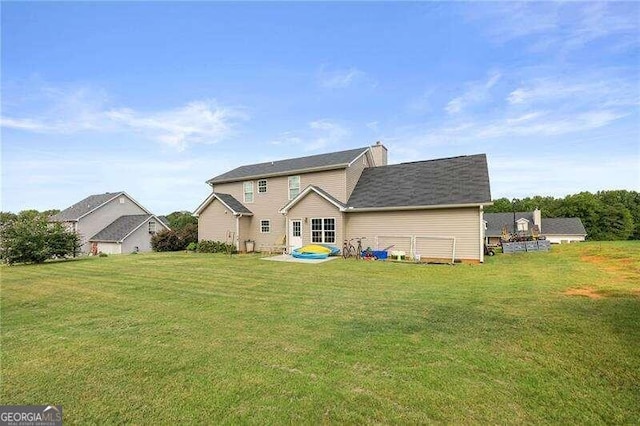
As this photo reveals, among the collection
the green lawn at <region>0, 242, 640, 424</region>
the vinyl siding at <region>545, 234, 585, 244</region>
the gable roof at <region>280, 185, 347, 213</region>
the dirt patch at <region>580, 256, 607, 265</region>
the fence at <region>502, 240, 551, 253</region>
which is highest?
the gable roof at <region>280, 185, 347, 213</region>

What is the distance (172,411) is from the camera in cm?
309

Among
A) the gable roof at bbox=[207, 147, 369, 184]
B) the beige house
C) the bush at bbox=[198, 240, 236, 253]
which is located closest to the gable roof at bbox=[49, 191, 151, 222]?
the gable roof at bbox=[207, 147, 369, 184]

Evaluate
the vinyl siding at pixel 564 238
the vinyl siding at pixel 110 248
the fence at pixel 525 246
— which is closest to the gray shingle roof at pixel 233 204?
the vinyl siding at pixel 110 248

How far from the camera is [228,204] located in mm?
22578

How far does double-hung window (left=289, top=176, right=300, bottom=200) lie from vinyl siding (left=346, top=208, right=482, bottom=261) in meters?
4.76

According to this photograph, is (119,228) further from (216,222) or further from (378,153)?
(378,153)

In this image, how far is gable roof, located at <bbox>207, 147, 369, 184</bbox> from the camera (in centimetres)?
2009

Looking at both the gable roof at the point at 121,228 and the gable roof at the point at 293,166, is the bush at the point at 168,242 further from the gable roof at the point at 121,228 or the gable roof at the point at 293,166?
the gable roof at the point at 121,228

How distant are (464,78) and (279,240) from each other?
15.8 m

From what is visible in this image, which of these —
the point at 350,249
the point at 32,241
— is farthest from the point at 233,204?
the point at 32,241

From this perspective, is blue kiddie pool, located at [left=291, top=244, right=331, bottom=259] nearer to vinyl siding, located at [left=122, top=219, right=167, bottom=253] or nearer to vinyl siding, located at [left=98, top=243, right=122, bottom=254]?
vinyl siding, located at [left=122, top=219, right=167, bottom=253]

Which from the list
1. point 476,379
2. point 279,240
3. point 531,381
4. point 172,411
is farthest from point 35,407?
point 279,240

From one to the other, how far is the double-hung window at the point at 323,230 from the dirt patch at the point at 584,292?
11937 millimetres

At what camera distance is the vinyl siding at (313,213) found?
18.3 meters
